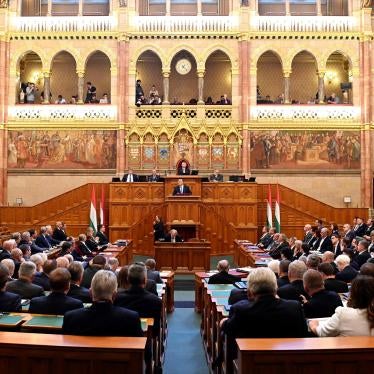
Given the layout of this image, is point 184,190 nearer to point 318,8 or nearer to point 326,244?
point 326,244

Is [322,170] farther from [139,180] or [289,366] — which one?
[289,366]

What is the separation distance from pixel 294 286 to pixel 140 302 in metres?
1.68

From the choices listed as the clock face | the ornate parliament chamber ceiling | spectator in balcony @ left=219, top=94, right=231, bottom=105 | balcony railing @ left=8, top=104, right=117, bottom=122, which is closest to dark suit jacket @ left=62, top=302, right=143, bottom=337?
the ornate parliament chamber ceiling

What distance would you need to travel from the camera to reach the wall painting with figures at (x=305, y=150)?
24.5 meters

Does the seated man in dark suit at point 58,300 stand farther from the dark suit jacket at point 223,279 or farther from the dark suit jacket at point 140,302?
the dark suit jacket at point 223,279

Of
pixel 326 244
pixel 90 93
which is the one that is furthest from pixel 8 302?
pixel 90 93

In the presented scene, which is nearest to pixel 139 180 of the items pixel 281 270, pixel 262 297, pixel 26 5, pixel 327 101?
pixel 327 101

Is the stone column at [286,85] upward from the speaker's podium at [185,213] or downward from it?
upward

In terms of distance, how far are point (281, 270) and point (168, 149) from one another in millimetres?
17753

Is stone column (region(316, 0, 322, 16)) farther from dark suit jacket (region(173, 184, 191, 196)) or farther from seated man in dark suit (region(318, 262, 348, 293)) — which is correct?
seated man in dark suit (region(318, 262, 348, 293))

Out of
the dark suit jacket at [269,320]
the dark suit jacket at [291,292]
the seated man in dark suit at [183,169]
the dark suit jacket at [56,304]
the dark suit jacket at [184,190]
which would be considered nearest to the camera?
the dark suit jacket at [269,320]

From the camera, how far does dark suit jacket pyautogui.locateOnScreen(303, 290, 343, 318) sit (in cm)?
527

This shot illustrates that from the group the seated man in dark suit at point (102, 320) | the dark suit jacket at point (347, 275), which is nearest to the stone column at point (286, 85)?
the dark suit jacket at point (347, 275)

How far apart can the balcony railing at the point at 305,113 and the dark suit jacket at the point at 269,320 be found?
68.1ft
